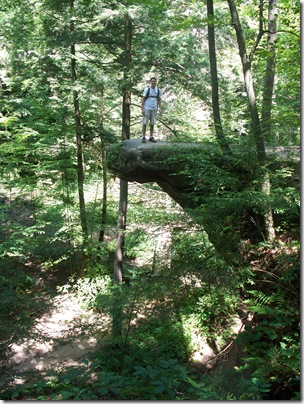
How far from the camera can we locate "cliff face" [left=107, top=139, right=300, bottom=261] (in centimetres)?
493

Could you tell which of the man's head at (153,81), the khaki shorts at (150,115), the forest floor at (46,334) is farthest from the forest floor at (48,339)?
the man's head at (153,81)

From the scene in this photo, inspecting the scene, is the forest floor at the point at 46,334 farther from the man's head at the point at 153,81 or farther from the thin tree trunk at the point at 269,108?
the man's head at the point at 153,81

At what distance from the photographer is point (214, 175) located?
5211mm

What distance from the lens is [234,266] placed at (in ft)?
16.4

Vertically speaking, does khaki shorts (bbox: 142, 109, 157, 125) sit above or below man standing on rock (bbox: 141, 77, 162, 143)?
below

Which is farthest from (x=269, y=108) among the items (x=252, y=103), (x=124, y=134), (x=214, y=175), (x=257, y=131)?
(x=124, y=134)

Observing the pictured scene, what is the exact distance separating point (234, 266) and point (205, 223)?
78cm

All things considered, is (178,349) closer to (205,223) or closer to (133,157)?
(205,223)

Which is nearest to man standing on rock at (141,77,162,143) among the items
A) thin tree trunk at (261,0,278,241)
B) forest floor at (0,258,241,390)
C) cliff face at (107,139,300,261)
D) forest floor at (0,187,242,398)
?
cliff face at (107,139,300,261)

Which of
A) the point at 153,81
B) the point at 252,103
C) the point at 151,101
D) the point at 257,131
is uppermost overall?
the point at 153,81

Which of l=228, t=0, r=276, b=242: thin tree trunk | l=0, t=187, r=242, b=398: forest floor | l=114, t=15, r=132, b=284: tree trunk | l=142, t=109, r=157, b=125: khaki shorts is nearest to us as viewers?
l=0, t=187, r=242, b=398: forest floor

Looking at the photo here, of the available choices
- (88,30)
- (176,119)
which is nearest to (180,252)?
(176,119)

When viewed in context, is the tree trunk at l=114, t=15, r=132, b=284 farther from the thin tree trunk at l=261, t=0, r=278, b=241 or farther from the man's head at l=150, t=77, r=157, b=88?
the thin tree trunk at l=261, t=0, r=278, b=241

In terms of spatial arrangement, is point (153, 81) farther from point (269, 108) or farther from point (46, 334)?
point (46, 334)
